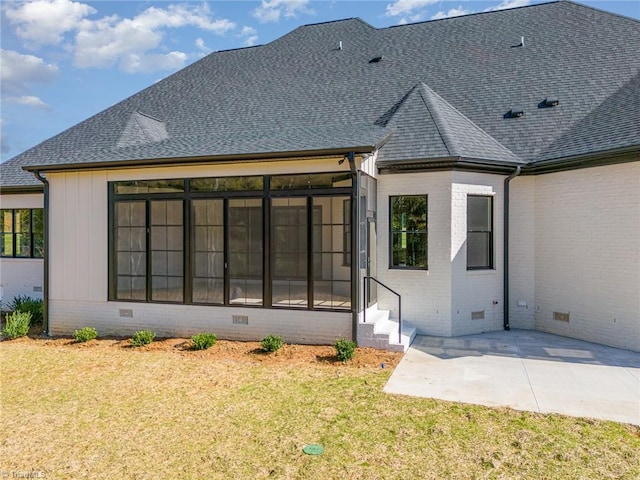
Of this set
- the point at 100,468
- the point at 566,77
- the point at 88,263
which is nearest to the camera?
the point at 100,468

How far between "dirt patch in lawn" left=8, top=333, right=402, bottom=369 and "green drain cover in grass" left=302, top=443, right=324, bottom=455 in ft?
8.81

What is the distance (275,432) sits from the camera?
15.4 feet

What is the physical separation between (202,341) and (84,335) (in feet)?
9.17

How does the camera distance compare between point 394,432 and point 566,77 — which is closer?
point 394,432

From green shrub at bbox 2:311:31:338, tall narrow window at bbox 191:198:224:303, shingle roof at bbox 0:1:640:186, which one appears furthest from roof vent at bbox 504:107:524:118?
green shrub at bbox 2:311:31:338

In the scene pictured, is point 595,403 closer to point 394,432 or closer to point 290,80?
point 394,432

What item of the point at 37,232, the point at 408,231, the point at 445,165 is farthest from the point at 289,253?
the point at 37,232

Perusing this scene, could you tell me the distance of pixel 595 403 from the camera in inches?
214

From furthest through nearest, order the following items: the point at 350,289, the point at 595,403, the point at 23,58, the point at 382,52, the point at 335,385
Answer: the point at 23,58, the point at 382,52, the point at 350,289, the point at 335,385, the point at 595,403

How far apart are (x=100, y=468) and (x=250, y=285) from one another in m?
4.97

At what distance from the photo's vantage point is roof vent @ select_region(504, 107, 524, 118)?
10602 millimetres

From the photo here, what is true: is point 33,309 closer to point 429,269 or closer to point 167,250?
point 167,250

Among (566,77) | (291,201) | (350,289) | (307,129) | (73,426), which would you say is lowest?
(73,426)

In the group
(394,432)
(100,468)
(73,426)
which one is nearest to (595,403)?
(394,432)
